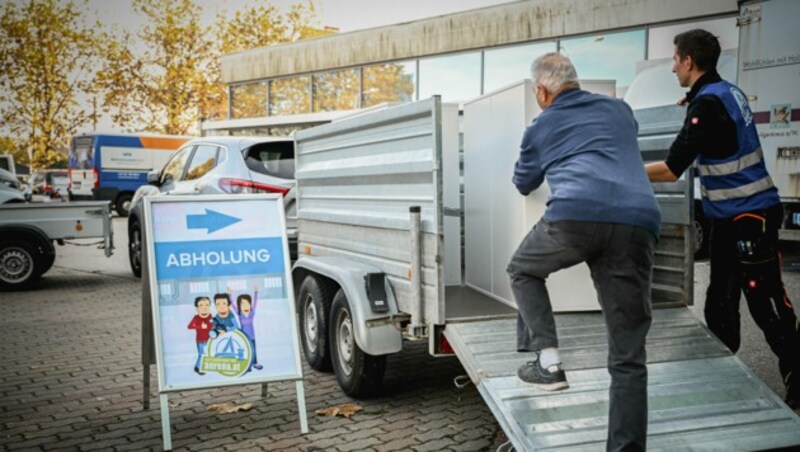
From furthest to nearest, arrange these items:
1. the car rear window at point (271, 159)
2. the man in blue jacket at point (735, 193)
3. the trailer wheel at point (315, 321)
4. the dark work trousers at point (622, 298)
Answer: the car rear window at point (271, 159) < the trailer wheel at point (315, 321) < the man in blue jacket at point (735, 193) < the dark work trousers at point (622, 298)

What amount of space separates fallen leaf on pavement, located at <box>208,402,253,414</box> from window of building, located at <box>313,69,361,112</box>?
1746cm

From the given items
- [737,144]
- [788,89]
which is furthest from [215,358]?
[788,89]

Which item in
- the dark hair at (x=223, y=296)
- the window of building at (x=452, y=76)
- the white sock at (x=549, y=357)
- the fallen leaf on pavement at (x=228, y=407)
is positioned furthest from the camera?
the window of building at (x=452, y=76)

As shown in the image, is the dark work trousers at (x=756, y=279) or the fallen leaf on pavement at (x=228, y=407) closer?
the dark work trousers at (x=756, y=279)

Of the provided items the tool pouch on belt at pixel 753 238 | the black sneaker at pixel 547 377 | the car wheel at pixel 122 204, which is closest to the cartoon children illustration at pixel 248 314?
the black sneaker at pixel 547 377

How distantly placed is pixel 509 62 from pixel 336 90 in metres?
6.74

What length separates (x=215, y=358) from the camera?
4.38 meters

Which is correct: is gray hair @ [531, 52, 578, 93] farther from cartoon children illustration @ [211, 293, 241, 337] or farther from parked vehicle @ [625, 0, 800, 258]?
parked vehicle @ [625, 0, 800, 258]

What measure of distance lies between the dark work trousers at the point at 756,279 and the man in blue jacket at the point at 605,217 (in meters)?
1.23

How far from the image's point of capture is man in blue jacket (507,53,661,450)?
10.1 ft

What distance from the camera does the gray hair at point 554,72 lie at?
10.8 feet

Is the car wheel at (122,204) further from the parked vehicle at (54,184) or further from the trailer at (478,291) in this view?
the trailer at (478,291)

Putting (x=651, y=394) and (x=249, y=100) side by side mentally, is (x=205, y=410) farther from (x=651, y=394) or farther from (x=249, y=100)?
(x=249, y=100)

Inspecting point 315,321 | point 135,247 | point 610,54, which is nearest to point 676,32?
point 610,54
